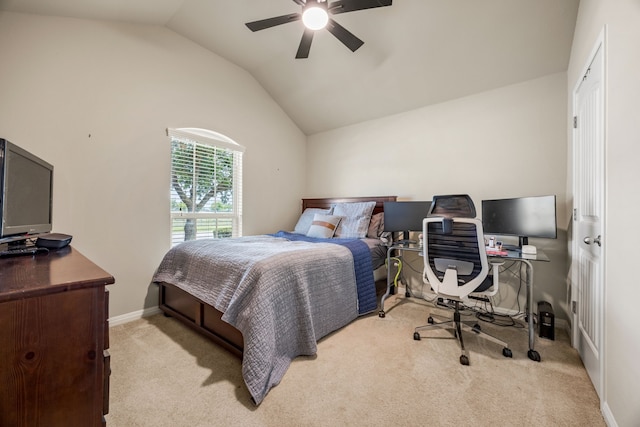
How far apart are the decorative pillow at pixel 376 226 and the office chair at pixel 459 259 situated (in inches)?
46.1

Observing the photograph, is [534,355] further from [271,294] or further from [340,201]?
[340,201]

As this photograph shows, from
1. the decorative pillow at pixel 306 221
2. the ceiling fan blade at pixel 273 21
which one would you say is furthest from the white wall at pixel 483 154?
the ceiling fan blade at pixel 273 21

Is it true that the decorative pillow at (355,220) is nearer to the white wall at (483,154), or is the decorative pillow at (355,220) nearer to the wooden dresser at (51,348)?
the white wall at (483,154)

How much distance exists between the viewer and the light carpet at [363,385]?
1361 millimetres

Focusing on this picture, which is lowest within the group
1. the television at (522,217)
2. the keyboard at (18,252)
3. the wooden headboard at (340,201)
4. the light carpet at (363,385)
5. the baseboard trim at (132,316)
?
the light carpet at (363,385)

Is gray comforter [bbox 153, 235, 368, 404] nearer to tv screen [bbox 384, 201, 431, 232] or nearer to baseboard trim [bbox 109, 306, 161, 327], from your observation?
baseboard trim [bbox 109, 306, 161, 327]

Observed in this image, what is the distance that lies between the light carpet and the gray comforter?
0.14 m

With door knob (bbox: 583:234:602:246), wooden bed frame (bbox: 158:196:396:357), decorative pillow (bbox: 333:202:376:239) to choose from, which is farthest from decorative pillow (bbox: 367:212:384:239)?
wooden bed frame (bbox: 158:196:396:357)

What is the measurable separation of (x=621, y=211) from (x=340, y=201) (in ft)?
9.48

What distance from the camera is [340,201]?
3.88m

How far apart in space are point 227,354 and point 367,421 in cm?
114

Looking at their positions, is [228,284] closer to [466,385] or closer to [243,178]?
[466,385]

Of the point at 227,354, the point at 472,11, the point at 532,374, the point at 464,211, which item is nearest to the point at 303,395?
the point at 227,354

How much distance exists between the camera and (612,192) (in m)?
1.33
